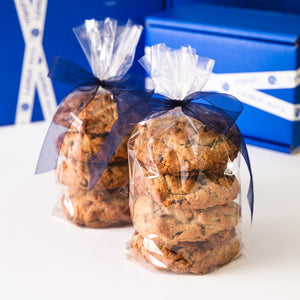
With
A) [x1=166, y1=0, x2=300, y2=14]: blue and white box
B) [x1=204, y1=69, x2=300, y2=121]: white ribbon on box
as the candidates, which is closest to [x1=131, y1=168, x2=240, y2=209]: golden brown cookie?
[x1=204, y1=69, x2=300, y2=121]: white ribbon on box

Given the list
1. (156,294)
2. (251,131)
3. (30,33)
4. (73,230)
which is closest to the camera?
(156,294)

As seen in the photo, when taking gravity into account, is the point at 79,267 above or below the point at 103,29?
below

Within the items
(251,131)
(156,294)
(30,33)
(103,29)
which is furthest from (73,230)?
(30,33)

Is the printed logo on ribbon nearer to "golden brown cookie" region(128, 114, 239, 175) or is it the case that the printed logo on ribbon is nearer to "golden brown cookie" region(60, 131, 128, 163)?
"golden brown cookie" region(60, 131, 128, 163)

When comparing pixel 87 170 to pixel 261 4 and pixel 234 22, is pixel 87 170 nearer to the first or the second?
pixel 234 22

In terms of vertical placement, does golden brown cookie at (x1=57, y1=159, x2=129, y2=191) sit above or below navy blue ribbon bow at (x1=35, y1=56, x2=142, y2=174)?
below

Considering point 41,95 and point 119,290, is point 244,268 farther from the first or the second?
point 41,95

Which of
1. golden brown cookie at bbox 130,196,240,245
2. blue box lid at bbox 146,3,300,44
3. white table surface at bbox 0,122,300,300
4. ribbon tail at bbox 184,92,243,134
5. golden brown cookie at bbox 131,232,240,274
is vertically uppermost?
blue box lid at bbox 146,3,300,44
